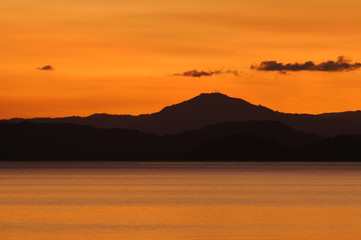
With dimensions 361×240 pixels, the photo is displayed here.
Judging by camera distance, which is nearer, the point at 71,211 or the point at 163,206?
the point at 71,211

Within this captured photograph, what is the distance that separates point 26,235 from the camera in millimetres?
58500

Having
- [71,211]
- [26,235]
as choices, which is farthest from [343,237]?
[71,211]

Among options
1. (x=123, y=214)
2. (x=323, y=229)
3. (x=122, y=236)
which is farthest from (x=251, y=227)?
(x=123, y=214)

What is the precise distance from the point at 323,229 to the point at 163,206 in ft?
90.0

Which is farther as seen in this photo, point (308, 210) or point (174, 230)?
point (308, 210)

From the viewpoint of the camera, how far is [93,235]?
5766cm

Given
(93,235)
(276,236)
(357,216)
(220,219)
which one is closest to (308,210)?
(357,216)

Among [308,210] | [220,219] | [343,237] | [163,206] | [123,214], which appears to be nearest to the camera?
[343,237]

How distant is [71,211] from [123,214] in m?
6.74

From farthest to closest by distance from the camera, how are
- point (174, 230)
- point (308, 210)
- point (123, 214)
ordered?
1. point (308, 210)
2. point (123, 214)
3. point (174, 230)

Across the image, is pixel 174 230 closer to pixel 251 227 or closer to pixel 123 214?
pixel 251 227

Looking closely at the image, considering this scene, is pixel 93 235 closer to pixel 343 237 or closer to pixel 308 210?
pixel 343 237

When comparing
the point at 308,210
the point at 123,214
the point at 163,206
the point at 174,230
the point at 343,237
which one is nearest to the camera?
the point at 343,237

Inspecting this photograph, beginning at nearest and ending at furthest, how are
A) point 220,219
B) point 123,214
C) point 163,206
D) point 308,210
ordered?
point 220,219, point 123,214, point 308,210, point 163,206
